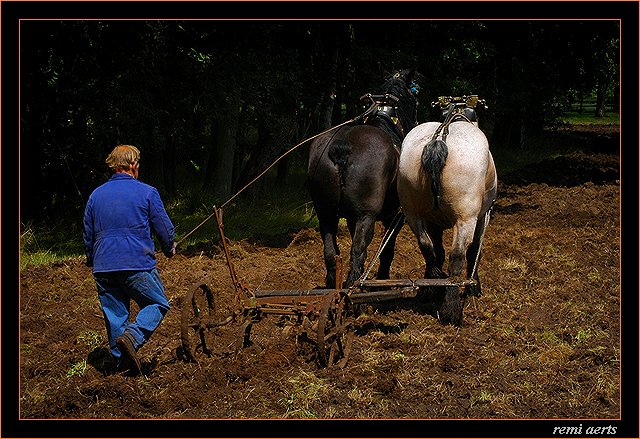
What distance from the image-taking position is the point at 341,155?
8008 millimetres

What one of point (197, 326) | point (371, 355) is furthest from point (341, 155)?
point (197, 326)

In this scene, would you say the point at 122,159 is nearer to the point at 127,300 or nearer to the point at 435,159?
the point at 127,300

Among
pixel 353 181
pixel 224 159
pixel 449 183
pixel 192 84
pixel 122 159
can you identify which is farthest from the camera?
pixel 224 159

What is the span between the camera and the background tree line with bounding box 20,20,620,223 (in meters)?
11.7

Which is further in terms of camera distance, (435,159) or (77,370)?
(435,159)

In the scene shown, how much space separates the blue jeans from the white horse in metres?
2.67

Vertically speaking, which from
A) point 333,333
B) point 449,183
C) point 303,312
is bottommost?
point 333,333

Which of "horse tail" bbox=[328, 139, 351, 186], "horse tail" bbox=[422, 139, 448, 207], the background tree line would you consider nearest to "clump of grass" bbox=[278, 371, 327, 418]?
"horse tail" bbox=[422, 139, 448, 207]

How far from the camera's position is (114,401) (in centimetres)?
561

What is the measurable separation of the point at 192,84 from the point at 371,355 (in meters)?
7.20

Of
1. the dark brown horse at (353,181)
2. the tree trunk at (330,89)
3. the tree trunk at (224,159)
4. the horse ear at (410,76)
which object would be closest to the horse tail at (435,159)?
the dark brown horse at (353,181)

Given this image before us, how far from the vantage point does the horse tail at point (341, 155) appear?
26.2 ft

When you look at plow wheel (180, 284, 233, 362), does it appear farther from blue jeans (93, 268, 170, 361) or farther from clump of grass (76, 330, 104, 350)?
clump of grass (76, 330, 104, 350)

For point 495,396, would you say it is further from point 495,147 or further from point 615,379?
point 495,147
